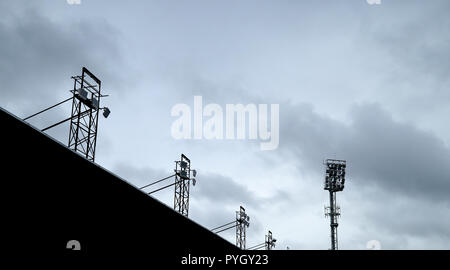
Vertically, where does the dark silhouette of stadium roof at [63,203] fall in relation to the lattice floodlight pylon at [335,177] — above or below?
below

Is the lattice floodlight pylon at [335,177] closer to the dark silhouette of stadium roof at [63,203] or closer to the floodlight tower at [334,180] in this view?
the floodlight tower at [334,180]

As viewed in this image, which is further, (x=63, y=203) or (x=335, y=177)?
(x=335, y=177)

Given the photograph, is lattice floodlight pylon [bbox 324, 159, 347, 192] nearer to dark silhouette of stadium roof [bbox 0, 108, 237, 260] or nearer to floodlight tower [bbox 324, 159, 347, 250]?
floodlight tower [bbox 324, 159, 347, 250]

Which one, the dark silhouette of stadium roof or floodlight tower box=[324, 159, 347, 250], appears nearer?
the dark silhouette of stadium roof

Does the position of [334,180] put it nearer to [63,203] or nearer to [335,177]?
[335,177]

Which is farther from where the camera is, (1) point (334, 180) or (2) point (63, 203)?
(1) point (334, 180)

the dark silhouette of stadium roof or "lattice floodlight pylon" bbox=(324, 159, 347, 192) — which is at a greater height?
"lattice floodlight pylon" bbox=(324, 159, 347, 192)

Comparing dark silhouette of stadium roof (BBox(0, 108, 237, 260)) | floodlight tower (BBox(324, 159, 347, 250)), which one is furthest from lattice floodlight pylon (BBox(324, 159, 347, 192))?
dark silhouette of stadium roof (BBox(0, 108, 237, 260))

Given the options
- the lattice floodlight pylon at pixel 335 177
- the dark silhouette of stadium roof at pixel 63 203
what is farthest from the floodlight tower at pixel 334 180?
the dark silhouette of stadium roof at pixel 63 203

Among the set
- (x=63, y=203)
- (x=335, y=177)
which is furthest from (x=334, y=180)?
(x=63, y=203)
